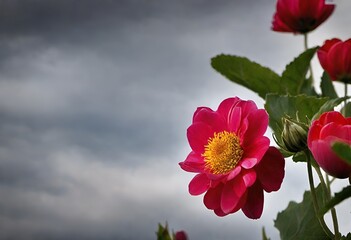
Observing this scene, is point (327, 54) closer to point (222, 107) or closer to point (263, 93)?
point (263, 93)

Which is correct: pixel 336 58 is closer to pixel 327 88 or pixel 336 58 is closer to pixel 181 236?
pixel 327 88

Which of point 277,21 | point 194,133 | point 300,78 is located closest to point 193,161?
point 194,133

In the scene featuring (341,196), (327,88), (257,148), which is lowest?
(341,196)

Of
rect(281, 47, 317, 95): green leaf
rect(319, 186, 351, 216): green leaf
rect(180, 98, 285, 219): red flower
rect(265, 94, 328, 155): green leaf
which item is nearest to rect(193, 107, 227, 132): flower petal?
rect(180, 98, 285, 219): red flower

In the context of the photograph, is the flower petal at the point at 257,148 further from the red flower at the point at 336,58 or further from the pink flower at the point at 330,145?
the red flower at the point at 336,58

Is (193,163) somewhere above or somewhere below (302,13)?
below

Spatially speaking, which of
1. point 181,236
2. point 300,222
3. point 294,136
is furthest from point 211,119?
point 181,236

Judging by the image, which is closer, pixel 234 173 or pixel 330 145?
pixel 330 145
